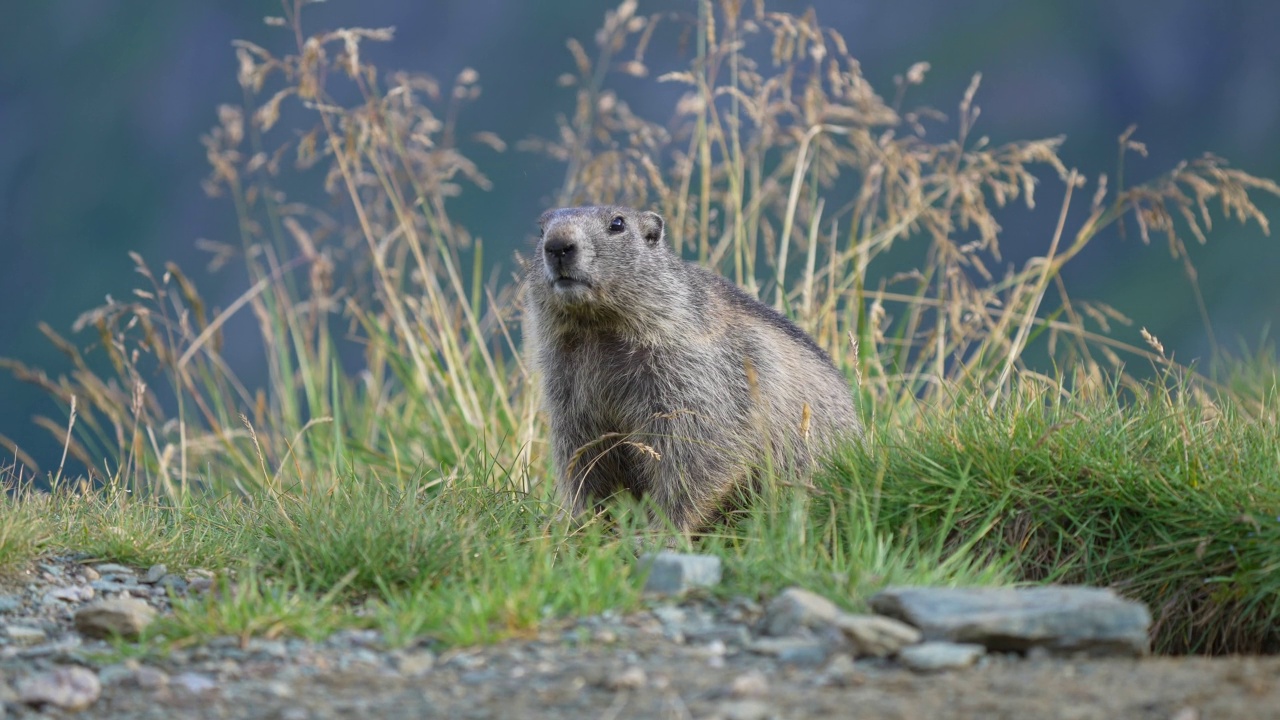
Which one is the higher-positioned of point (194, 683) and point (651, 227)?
point (651, 227)

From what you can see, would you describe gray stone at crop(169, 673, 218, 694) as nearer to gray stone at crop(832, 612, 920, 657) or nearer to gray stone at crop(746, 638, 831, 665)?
gray stone at crop(746, 638, 831, 665)

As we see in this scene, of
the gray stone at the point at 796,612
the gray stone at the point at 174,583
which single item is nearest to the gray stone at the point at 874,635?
the gray stone at the point at 796,612

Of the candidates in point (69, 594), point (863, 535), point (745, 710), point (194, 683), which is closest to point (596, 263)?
point (863, 535)

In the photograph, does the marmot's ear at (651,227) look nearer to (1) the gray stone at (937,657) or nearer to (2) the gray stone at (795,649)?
(2) the gray stone at (795,649)

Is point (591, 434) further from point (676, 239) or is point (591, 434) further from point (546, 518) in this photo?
point (676, 239)

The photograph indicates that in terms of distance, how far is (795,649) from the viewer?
3344 millimetres

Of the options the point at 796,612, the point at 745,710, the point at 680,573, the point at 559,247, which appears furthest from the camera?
the point at 559,247

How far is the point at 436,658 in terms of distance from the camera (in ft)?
11.2

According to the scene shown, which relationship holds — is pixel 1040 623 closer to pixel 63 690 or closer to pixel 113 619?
pixel 63 690

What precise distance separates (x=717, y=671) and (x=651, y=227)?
2.76 metres

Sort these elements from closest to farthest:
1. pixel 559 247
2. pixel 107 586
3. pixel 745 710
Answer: pixel 745 710 → pixel 107 586 → pixel 559 247

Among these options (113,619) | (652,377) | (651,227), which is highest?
(651,227)

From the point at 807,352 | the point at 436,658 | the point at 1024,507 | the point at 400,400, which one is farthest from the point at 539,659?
the point at 400,400

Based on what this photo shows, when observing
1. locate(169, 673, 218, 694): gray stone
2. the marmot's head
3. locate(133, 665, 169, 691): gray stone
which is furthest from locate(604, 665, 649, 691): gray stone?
the marmot's head
